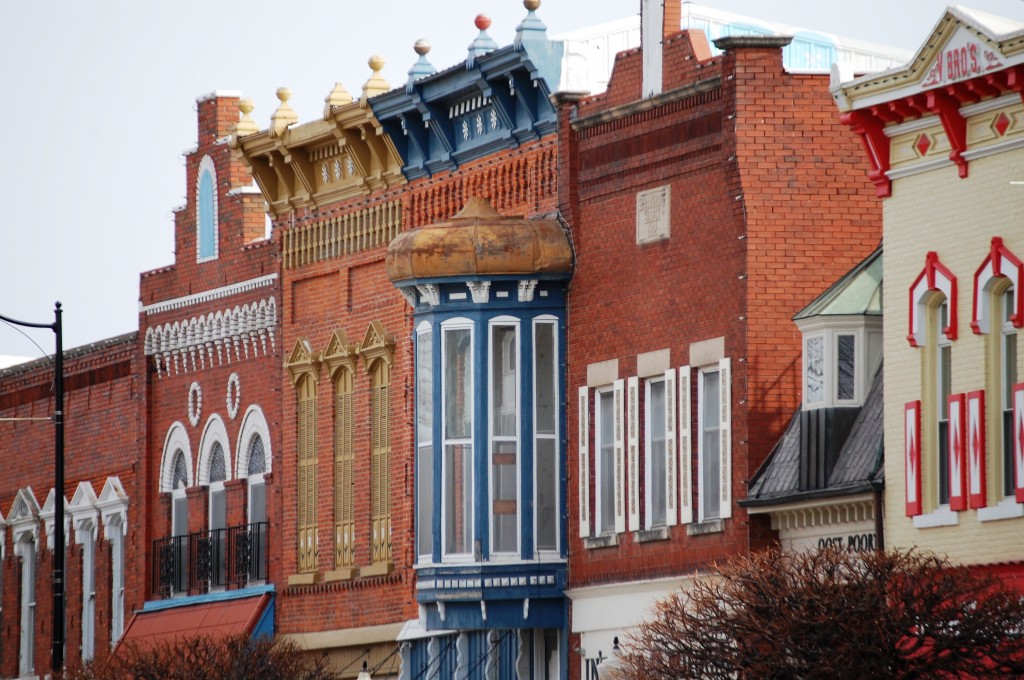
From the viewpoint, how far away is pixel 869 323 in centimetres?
2912

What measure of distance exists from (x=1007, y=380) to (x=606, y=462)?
9080mm

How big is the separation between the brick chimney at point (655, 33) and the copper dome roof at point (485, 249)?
2.55m

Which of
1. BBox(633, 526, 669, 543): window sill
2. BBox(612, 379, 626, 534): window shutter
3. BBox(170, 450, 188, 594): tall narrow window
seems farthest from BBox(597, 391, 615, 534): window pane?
BBox(170, 450, 188, 594): tall narrow window

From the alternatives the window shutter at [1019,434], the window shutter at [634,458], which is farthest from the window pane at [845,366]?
the window shutter at [634,458]

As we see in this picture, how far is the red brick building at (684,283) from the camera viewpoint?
101 feet

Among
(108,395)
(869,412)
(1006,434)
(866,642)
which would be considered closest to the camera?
(866,642)

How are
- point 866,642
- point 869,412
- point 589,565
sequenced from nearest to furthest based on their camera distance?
1. point 866,642
2. point 869,412
3. point 589,565

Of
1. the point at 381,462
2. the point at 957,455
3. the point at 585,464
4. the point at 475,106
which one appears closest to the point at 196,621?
the point at 381,462

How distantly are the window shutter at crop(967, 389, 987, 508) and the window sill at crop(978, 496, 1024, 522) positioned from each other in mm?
104

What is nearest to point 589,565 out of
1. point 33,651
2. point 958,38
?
point 958,38

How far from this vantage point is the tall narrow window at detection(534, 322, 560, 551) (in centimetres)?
3475

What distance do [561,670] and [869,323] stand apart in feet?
25.1

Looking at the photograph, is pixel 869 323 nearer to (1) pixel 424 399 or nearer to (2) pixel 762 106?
(2) pixel 762 106

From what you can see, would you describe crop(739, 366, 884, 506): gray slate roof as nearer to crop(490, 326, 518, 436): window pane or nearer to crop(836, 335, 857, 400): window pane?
crop(836, 335, 857, 400): window pane
